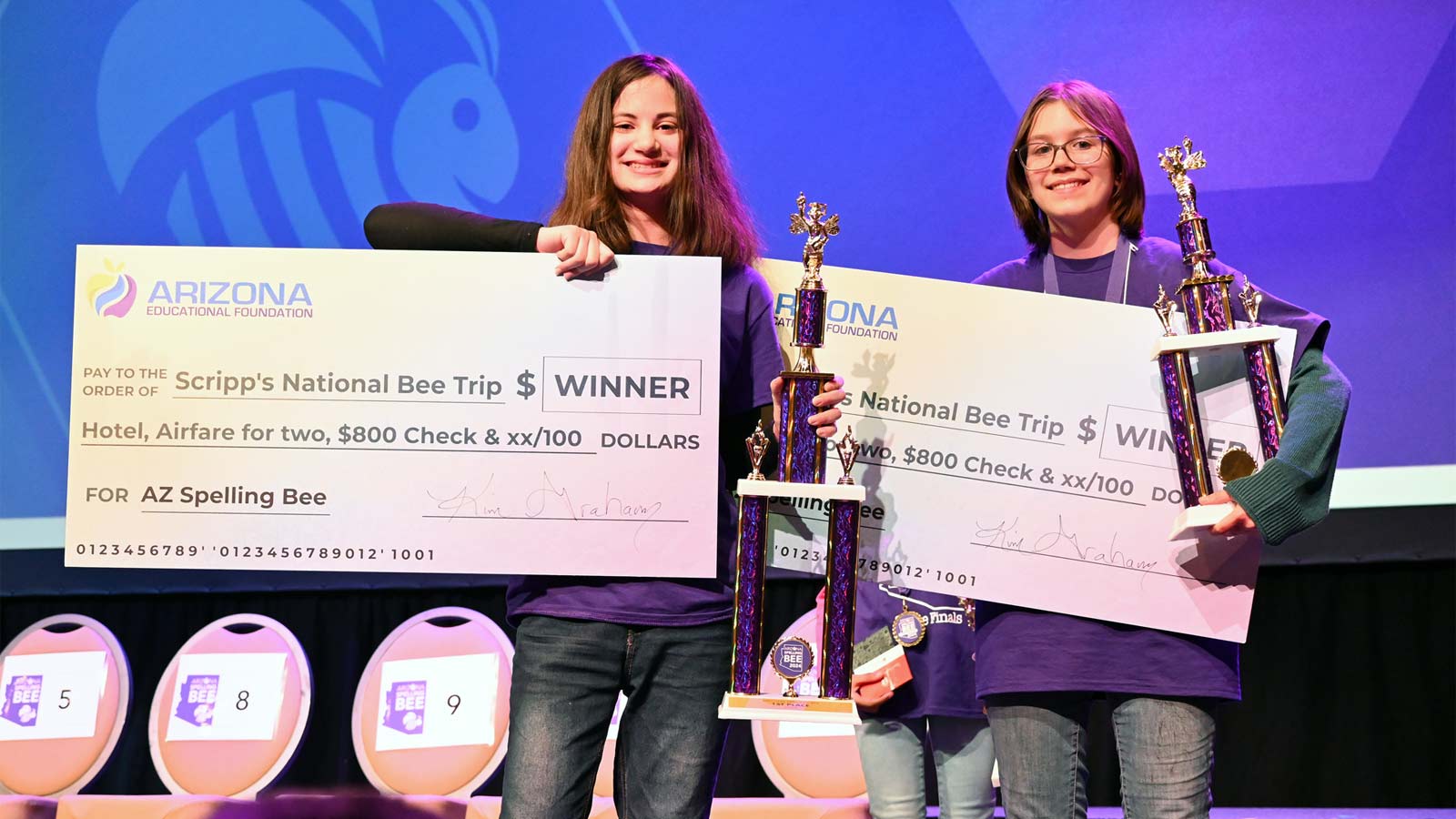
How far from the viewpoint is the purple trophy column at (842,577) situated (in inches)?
63.4

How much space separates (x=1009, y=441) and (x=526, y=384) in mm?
741

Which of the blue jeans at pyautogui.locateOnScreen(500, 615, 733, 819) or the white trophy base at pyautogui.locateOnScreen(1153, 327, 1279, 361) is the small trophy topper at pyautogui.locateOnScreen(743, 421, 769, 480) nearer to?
the blue jeans at pyautogui.locateOnScreen(500, 615, 733, 819)

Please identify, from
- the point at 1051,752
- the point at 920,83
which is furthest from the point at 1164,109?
the point at 1051,752

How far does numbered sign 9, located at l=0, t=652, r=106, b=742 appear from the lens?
3.13 metres

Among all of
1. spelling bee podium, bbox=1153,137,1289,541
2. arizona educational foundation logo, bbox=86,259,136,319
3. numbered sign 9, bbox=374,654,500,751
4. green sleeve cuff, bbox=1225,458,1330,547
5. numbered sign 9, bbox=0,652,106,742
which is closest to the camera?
green sleeve cuff, bbox=1225,458,1330,547

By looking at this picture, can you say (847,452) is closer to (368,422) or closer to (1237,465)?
(1237,465)

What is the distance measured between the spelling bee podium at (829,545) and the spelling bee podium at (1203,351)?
46 cm

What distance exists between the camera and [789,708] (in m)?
1.55

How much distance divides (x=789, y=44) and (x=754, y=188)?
0.44 metres

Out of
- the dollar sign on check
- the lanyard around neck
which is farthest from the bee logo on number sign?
the lanyard around neck

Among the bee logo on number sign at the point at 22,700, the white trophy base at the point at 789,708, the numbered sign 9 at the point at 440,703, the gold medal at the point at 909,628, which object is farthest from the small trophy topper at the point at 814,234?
the bee logo on number sign at the point at 22,700

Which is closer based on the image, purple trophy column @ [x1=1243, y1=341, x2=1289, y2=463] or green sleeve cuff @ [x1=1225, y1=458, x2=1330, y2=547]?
green sleeve cuff @ [x1=1225, y1=458, x2=1330, y2=547]

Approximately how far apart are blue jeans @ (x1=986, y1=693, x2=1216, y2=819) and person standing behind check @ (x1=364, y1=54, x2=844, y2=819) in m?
0.41
